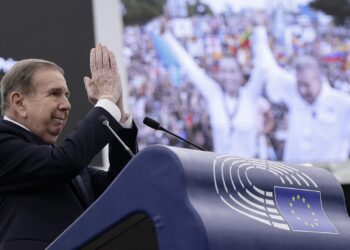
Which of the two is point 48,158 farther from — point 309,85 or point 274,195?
point 309,85

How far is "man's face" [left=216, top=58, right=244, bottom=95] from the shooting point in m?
7.93

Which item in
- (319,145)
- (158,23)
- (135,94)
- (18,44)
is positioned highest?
(18,44)

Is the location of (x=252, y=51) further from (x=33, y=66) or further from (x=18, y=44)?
(x=33, y=66)

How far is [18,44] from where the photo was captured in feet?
13.0

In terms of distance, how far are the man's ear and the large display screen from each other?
5.16m

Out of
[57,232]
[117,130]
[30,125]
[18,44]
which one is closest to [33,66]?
[30,125]

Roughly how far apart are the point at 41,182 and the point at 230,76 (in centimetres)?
583

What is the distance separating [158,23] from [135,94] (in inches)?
26.8

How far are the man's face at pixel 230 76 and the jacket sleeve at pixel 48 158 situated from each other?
224 inches

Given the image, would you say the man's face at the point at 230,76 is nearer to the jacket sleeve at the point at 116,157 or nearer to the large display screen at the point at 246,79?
the large display screen at the point at 246,79

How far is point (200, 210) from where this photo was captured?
1.63 m

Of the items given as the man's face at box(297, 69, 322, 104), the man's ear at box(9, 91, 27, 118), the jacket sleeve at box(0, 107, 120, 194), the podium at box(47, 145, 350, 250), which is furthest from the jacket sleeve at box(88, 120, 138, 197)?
the man's face at box(297, 69, 322, 104)

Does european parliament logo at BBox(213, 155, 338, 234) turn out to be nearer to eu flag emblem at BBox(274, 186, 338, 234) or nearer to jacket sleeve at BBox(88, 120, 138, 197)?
eu flag emblem at BBox(274, 186, 338, 234)

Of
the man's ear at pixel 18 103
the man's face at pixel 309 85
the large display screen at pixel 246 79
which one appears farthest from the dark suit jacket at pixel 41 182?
the man's face at pixel 309 85
